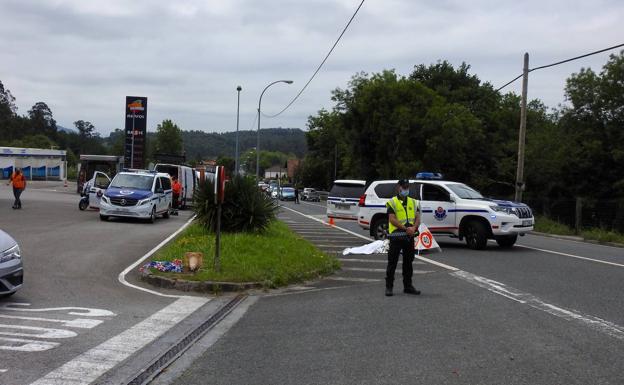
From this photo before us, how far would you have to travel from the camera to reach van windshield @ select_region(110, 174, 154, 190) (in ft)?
77.0

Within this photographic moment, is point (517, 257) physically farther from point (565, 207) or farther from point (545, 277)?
point (565, 207)

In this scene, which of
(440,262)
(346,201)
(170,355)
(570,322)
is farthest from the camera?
(346,201)

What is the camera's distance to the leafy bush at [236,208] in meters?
16.2

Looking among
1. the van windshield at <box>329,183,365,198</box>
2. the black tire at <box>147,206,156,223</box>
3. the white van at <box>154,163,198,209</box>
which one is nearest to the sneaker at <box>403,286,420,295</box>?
the van windshield at <box>329,183,365,198</box>

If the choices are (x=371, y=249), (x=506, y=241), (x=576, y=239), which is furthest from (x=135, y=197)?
(x=576, y=239)

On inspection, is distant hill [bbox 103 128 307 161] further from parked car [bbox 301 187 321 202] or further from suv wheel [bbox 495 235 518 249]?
suv wheel [bbox 495 235 518 249]

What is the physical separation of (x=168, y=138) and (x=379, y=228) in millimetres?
80803

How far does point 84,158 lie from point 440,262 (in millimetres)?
35795

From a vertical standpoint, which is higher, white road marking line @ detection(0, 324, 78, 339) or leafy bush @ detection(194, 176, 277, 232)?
leafy bush @ detection(194, 176, 277, 232)

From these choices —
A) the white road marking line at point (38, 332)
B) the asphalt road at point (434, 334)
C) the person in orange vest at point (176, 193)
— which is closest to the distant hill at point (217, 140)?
the person in orange vest at point (176, 193)

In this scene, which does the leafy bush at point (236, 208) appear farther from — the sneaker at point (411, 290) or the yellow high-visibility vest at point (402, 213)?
the sneaker at point (411, 290)

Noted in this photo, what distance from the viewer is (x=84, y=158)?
144 ft

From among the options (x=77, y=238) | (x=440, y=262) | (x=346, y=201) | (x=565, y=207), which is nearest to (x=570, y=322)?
(x=440, y=262)

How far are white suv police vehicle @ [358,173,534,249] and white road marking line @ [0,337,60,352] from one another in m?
12.2
